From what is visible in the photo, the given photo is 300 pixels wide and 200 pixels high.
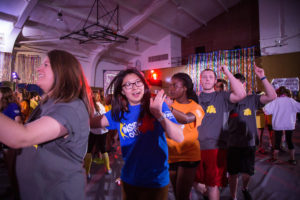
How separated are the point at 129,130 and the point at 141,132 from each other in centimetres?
11

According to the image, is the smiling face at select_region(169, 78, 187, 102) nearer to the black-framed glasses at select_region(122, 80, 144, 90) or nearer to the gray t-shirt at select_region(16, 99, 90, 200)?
the black-framed glasses at select_region(122, 80, 144, 90)

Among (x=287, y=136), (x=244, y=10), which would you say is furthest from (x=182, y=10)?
(x=287, y=136)

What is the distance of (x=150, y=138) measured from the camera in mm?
1374

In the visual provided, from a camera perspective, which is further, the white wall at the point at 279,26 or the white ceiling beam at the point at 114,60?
the white ceiling beam at the point at 114,60

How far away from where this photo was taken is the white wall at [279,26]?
10844 millimetres

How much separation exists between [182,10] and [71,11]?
24.5 ft

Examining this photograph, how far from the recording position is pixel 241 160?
2.67 m

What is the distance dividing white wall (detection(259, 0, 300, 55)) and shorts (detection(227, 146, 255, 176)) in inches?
444

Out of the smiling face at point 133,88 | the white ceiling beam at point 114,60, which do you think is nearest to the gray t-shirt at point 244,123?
the smiling face at point 133,88

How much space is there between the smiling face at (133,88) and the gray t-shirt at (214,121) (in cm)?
122

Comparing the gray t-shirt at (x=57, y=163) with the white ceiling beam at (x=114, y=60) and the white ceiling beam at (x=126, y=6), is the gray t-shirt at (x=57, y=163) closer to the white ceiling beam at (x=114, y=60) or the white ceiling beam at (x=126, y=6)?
the white ceiling beam at (x=126, y=6)

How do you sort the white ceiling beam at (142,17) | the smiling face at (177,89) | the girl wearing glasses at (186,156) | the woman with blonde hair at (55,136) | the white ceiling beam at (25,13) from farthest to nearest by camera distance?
the white ceiling beam at (142,17) → the white ceiling beam at (25,13) → the smiling face at (177,89) → the girl wearing glasses at (186,156) → the woman with blonde hair at (55,136)

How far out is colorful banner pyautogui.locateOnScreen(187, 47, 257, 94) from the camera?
11593 millimetres

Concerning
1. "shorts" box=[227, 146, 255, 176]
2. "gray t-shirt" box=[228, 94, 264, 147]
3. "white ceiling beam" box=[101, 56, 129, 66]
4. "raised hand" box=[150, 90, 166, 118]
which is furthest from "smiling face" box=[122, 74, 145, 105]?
"white ceiling beam" box=[101, 56, 129, 66]
